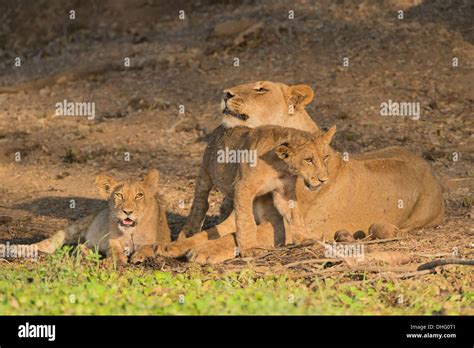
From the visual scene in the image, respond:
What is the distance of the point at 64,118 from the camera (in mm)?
16719

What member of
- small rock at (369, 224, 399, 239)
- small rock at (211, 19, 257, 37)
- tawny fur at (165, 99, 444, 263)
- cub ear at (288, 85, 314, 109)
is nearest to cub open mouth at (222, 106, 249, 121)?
tawny fur at (165, 99, 444, 263)

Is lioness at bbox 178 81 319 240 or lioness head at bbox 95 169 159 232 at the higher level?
lioness at bbox 178 81 319 240

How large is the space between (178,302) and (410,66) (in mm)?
9774

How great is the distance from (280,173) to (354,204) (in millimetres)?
1049

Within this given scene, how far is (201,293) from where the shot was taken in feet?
27.1

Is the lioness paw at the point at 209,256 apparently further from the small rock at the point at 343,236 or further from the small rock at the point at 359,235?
the small rock at the point at 359,235

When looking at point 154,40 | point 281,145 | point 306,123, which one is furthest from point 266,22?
point 281,145

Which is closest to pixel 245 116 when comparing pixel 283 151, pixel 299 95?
pixel 299 95

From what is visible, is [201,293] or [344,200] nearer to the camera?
[201,293]

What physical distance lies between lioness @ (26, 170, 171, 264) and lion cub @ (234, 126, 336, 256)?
843 mm

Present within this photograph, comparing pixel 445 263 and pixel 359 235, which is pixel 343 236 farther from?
pixel 445 263

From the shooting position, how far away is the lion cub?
928 cm

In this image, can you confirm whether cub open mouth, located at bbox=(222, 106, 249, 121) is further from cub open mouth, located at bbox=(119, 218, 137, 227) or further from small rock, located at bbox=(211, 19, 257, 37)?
small rock, located at bbox=(211, 19, 257, 37)

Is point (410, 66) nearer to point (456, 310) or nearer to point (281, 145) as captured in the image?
point (281, 145)
